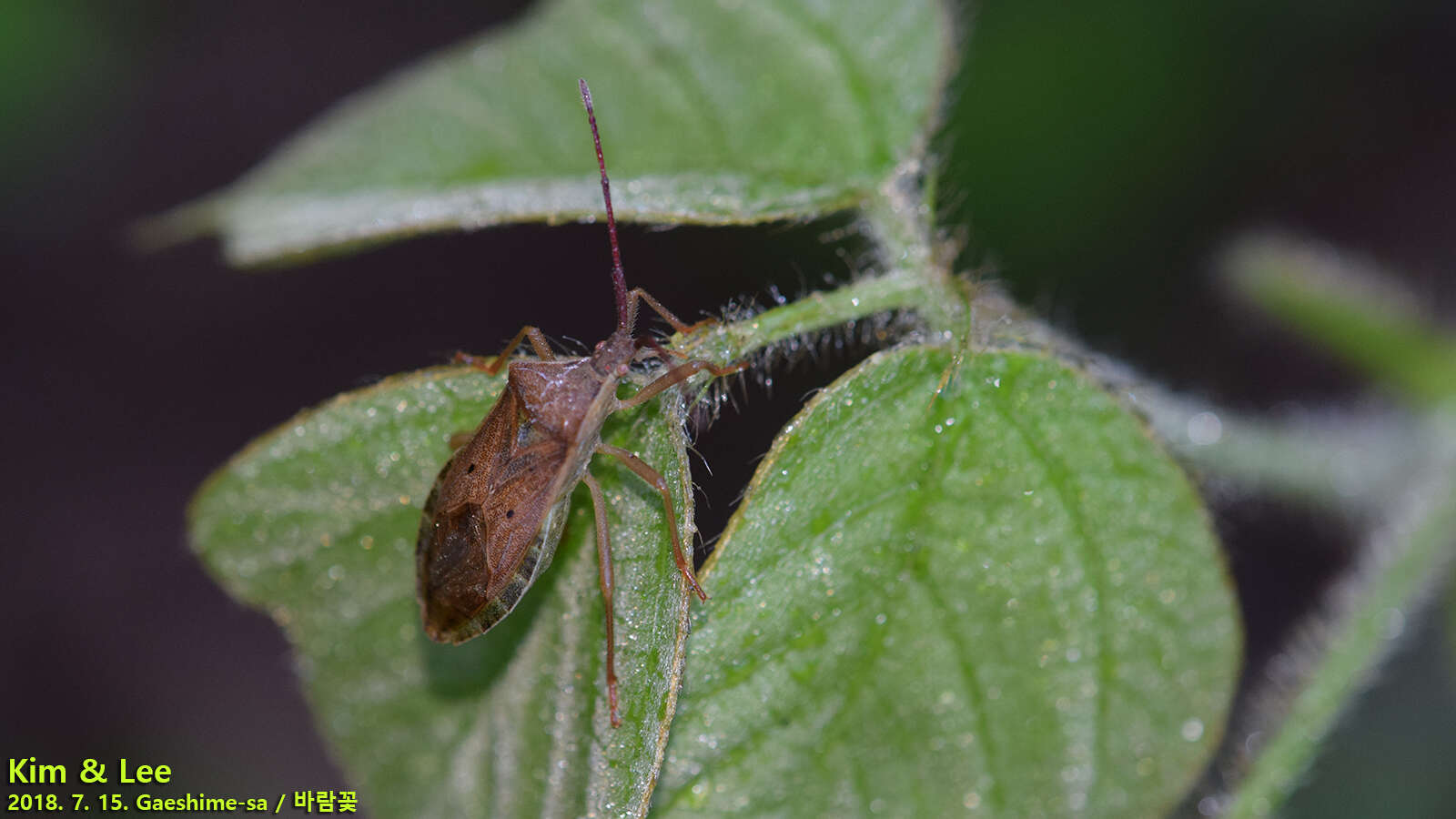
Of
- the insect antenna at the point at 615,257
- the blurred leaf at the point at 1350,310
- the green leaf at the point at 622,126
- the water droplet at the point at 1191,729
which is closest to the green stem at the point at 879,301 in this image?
the green leaf at the point at 622,126

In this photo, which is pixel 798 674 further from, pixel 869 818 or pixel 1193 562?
pixel 1193 562

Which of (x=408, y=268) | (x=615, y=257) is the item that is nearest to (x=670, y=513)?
(x=615, y=257)

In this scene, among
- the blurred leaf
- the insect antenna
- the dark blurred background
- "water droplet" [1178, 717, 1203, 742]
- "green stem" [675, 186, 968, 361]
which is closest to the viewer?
"green stem" [675, 186, 968, 361]

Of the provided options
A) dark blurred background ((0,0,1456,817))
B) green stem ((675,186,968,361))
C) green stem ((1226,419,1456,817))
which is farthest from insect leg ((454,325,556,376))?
green stem ((1226,419,1456,817))

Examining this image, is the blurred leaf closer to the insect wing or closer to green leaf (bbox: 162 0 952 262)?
green leaf (bbox: 162 0 952 262)

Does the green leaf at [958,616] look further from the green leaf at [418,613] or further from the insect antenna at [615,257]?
the insect antenna at [615,257]

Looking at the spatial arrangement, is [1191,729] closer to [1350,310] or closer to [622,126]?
[622,126]

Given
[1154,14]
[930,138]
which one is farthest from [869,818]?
[1154,14]
